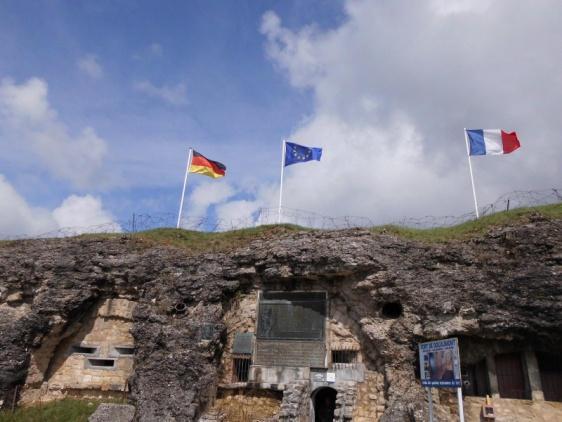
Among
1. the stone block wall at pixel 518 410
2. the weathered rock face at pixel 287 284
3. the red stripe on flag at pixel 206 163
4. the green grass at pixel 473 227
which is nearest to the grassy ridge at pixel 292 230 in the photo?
the green grass at pixel 473 227

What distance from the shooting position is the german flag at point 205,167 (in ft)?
87.8

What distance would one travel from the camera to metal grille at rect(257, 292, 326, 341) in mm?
19641

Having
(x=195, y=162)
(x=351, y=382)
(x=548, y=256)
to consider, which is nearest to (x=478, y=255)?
(x=548, y=256)

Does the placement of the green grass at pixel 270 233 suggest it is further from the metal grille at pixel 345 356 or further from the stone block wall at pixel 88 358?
the metal grille at pixel 345 356

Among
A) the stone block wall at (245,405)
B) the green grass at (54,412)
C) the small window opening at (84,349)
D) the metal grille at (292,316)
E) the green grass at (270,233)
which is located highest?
the green grass at (270,233)

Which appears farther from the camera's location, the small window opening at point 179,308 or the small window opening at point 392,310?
the small window opening at point 179,308

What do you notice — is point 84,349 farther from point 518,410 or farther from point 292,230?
point 518,410

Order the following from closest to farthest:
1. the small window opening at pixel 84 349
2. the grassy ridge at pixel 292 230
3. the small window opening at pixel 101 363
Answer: the grassy ridge at pixel 292 230 → the small window opening at pixel 101 363 → the small window opening at pixel 84 349

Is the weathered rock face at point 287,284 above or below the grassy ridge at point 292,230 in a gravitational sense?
below

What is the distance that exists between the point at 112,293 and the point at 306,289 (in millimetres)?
9583

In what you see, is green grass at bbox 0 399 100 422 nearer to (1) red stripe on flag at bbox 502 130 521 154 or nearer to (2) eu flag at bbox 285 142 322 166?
(2) eu flag at bbox 285 142 322 166

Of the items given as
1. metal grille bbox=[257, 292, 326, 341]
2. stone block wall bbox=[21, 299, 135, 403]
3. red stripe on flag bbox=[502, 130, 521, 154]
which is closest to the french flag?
red stripe on flag bbox=[502, 130, 521, 154]

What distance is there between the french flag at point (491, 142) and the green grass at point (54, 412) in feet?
71.6

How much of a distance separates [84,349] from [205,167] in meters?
11.6
